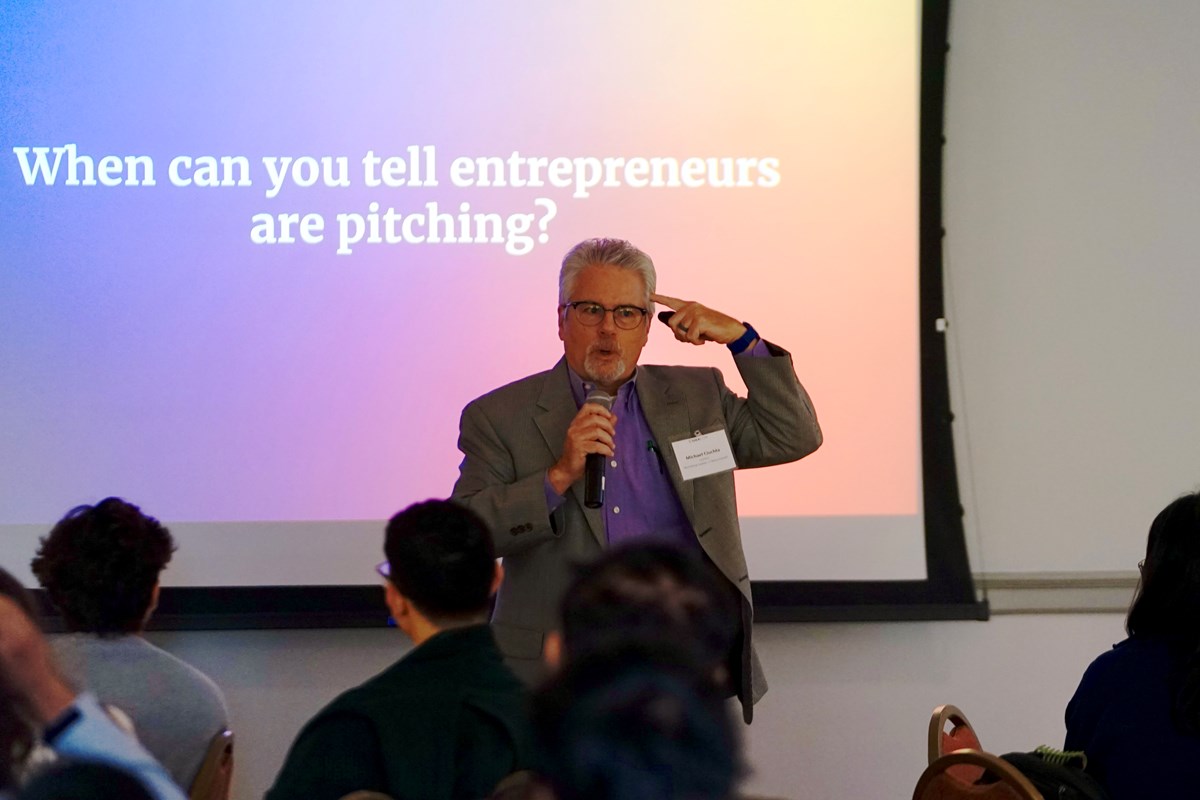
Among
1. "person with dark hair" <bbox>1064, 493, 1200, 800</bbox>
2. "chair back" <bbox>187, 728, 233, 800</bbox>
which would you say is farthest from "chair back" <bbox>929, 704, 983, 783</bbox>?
"chair back" <bbox>187, 728, 233, 800</bbox>

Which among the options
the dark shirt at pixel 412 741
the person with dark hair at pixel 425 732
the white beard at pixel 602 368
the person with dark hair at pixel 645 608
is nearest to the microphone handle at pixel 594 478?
the white beard at pixel 602 368

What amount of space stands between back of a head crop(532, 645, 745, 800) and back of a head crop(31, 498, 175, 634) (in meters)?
1.79

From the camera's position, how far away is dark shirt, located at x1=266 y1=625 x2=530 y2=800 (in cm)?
181

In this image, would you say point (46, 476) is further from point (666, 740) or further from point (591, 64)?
point (666, 740)

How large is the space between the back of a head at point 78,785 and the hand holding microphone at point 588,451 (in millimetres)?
1596

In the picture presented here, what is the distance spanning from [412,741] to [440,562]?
1.12 ft

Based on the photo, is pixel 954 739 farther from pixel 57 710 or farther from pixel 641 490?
pixel 57 710

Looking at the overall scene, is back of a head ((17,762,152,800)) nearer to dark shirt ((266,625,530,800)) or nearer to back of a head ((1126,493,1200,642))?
dark shirt ((266,625,530,800))

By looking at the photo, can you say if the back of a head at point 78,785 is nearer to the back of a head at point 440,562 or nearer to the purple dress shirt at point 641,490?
the back of a head at point 440,562

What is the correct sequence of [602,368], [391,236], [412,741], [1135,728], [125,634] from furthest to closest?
[391,236] → [602,368] → [125,634] → [1135,728] → [412,741]

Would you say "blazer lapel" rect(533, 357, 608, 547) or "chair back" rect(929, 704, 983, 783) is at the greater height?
"blazer lapel" rect(533, 357, 608, 547)

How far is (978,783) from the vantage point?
84.3 inches

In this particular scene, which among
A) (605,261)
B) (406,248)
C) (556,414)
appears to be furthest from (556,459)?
(406,248)

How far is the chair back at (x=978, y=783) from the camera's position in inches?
78.0
